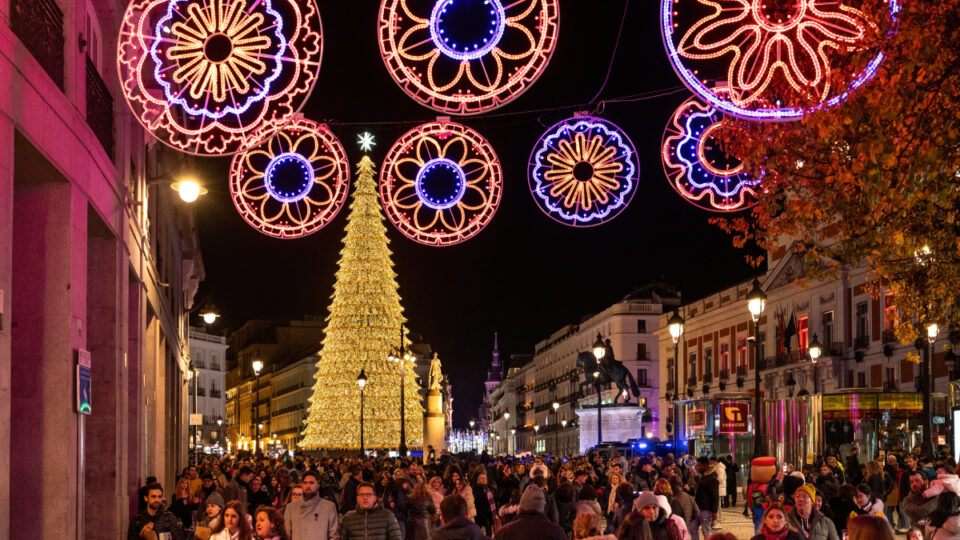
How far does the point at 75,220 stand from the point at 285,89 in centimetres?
274

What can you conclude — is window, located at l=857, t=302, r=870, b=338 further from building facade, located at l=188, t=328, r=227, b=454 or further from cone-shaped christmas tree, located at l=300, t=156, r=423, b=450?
building facade, located at l=188, t=328, r=227, b=454

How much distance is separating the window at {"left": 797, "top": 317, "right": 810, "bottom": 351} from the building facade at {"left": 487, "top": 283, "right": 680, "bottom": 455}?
42.6 ft

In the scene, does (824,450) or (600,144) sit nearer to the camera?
(600,144)

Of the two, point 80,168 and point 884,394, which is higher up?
point 80,168

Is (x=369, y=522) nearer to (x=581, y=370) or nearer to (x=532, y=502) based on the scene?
(x=532, y=502)

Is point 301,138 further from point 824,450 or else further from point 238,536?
point 824,450

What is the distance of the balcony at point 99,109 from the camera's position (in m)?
15.5

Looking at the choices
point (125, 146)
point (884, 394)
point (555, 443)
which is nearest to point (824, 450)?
point (884, 394)

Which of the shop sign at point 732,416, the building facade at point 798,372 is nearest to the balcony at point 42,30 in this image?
the building facade at point 798,372

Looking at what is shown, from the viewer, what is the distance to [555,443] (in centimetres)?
13625

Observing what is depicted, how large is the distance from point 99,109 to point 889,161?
987 cm

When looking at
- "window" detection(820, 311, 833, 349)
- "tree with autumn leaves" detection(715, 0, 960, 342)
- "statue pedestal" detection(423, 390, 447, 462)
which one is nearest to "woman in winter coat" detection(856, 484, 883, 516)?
Answer: "tree with autumn leaves" detection(715, 0, 960, 342)

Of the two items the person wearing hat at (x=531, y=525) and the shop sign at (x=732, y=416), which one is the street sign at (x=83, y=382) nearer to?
the person wearing hat at (x=531, y=525)

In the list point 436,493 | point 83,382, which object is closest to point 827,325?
point 436,493
